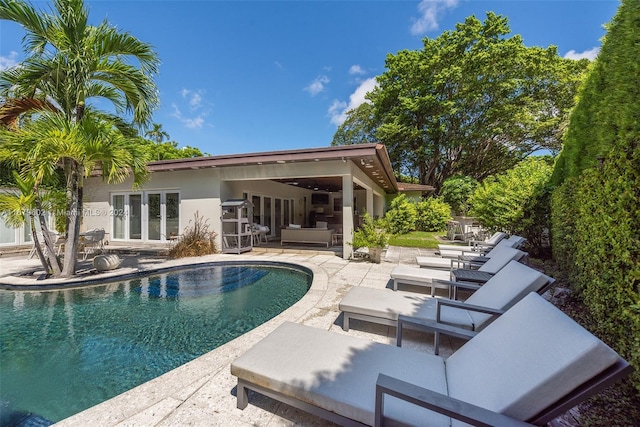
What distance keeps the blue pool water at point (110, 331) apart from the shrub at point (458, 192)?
53.9ft

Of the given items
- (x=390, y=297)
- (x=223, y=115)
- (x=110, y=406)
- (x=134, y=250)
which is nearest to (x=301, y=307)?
(x=390, y=297)

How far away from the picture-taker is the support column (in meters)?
8.32

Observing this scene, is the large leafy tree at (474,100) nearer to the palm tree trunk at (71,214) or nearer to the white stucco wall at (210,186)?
the white stucco wall at (210,186)

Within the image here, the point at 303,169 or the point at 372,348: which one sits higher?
the point at 303,169

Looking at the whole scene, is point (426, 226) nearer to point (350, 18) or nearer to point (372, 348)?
point (350, 18)

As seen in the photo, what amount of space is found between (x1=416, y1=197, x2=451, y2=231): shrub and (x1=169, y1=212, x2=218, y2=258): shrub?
1196cm

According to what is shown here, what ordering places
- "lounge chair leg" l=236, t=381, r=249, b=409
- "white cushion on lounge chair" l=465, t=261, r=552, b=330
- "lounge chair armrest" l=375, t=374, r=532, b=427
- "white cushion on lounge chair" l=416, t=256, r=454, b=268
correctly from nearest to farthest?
"lounge chair armrest" l=375, t=374, r=532, b=427
"lounge chair leg" l=236, t=381, r=249, b=409
"white cushion on lounge chair" l=465, t=261, r=552, b=330
"white cushion on lounge chair" l=416, t=256, r=454, b=268

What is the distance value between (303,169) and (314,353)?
7311 millimetres

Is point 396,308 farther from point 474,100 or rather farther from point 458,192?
point 474,100

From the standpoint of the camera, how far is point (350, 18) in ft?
46.5

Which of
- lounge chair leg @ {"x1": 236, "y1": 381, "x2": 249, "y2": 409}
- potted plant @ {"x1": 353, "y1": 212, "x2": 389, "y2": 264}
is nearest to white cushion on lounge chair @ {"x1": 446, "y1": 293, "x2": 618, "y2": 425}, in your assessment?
lounge chair leg @ {"x1": 236, "y1": 381, "x2": 249, "y2": 409}

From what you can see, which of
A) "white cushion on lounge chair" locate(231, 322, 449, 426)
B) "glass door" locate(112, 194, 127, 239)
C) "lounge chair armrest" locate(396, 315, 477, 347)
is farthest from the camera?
"glass door" locate(112, 194, 127, 239)

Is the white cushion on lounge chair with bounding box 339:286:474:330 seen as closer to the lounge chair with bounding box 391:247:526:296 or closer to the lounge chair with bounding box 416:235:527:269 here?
the lounge chair with bounding box 391:247:526:296

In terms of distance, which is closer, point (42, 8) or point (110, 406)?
point (110, 406)
